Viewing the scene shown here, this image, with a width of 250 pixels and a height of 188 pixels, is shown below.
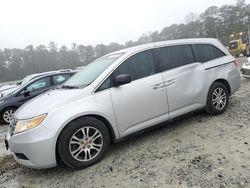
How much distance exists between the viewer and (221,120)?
4.98 meters

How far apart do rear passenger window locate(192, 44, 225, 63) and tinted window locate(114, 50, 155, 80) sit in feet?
3.61

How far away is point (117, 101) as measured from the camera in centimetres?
401

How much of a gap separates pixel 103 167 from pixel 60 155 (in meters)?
0.64

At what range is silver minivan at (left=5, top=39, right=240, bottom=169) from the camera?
3590 millimetres

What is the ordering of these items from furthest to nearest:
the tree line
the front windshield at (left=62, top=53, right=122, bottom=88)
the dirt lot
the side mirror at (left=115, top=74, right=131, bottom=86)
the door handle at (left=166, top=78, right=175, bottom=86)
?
1. the tree line
2. the door handle at (left=166, top=78, right=175, bottom=86)
3. the front windshield at (left=62, top=53, right=122, bottom=88)
4. the side mirror at (left=115, top=74, right=131, bottom=86)
5. the dirt lot

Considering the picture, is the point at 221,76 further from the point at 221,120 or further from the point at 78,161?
the point at 78,161

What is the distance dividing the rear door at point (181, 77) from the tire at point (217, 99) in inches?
10.6

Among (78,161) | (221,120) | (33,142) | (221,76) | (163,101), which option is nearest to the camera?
(33,142)

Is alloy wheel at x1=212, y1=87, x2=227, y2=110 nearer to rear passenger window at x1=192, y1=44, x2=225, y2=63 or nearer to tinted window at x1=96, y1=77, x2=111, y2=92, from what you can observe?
rear passenger window at x1=192, y1=44, x2=225, y2=63

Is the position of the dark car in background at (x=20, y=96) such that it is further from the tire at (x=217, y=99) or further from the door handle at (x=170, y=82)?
the tire at (x=217, y=99)

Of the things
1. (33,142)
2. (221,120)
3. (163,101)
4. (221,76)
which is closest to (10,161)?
(33,142)

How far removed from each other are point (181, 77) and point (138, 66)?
865 mm

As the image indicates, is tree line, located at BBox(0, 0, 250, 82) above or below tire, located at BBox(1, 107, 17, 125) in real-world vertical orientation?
above

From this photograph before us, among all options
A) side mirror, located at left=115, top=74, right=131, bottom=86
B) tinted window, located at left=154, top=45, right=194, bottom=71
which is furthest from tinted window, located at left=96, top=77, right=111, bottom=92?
tinted window, located at left=154, top=45, right=194, bottom=71
